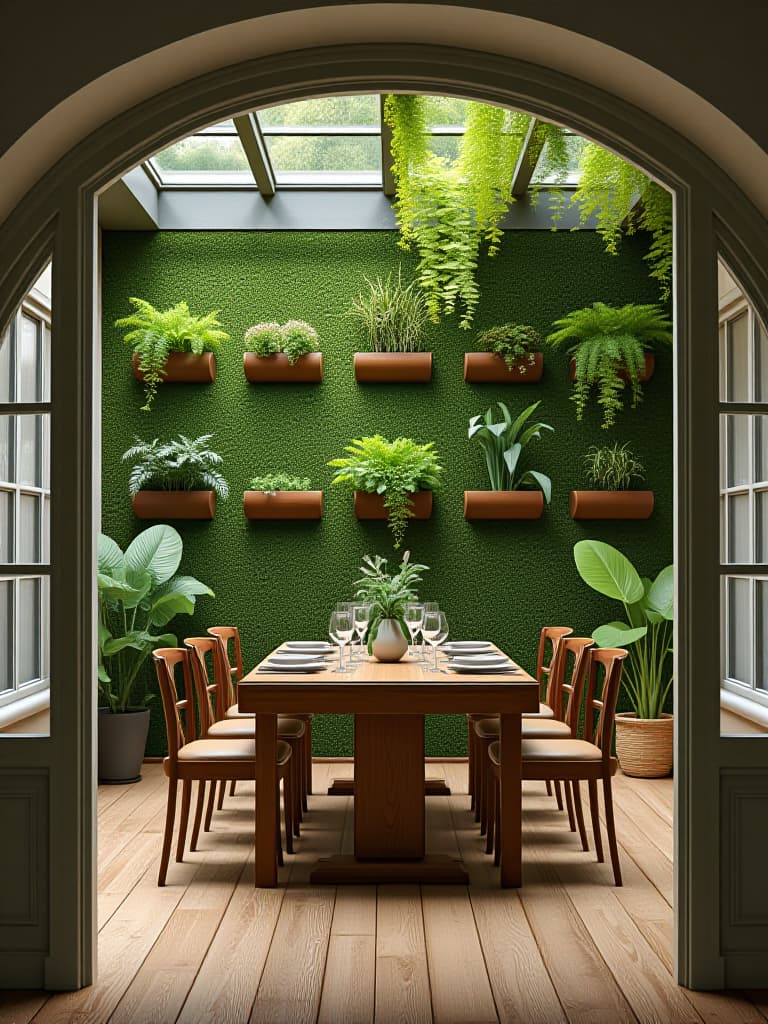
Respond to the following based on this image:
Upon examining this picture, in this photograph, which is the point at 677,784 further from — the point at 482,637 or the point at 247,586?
the point at 247,586

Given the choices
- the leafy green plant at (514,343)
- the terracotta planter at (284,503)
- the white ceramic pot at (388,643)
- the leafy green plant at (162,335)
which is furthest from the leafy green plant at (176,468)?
the white ceramic pot at (388,643)

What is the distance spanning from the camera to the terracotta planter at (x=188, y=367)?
261 inches

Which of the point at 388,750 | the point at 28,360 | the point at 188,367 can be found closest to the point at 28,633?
the point at 28,360

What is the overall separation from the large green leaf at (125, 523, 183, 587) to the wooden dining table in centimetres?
197

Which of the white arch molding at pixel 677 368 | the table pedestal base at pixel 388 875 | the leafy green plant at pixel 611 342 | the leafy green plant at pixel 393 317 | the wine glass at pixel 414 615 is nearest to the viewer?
the white arch molding at pixel 677 368

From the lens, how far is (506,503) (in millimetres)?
6543

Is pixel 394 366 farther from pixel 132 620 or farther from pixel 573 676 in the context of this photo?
pixel 573 676

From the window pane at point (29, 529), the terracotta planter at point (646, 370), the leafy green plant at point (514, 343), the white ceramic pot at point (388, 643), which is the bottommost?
the white ceramic pot at point (388, 643)

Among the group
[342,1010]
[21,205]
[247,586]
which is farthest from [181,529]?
[342,1010]

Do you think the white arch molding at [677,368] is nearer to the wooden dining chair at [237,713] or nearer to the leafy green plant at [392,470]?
the wooden dining chair at [237,713]

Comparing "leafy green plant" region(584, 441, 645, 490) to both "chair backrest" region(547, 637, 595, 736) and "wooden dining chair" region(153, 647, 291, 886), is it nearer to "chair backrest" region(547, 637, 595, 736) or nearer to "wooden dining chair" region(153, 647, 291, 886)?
"chair backrest" region(547, 637, 595, 736)

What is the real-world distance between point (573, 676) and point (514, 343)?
2.64 metres

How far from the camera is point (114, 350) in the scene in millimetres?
6848

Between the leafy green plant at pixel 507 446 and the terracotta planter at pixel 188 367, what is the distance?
1.73 meters
